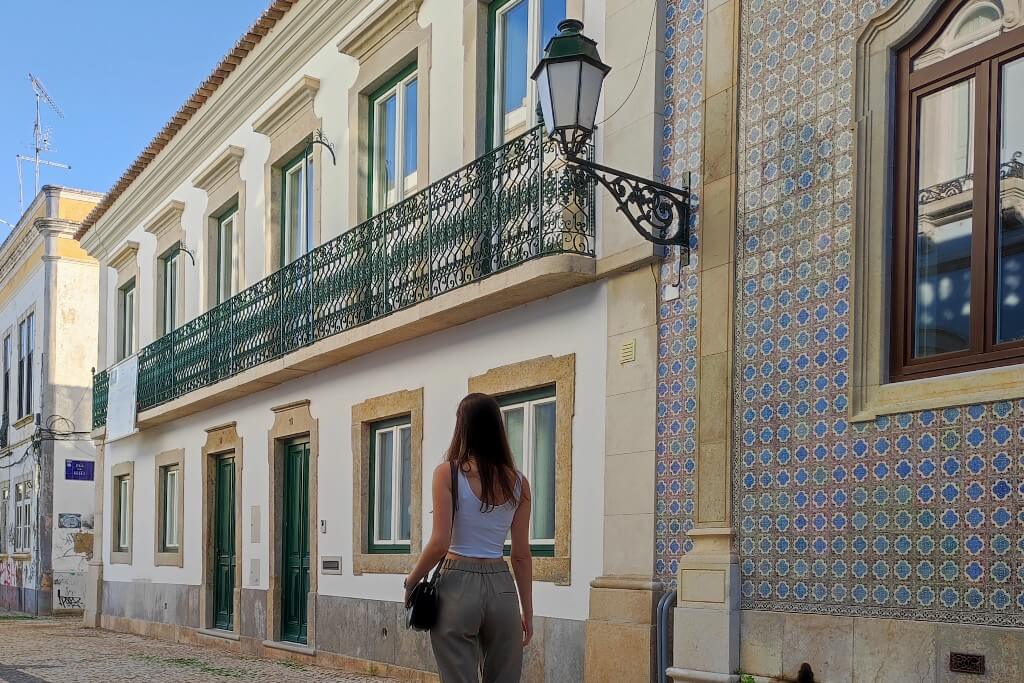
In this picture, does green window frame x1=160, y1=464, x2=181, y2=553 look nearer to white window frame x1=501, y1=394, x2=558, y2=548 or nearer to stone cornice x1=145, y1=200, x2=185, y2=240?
stone cornice x1=145, y1=200, x2=185, y2=240

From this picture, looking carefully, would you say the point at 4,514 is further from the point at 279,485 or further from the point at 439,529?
the point at 439,529

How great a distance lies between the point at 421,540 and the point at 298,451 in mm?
3347

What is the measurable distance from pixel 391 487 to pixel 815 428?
18.3 feet

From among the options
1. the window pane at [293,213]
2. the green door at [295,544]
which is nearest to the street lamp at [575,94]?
the green door at [295,544]

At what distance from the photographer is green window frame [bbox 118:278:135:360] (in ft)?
65.6

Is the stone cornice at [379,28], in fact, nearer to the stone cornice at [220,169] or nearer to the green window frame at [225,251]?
the stone cornice at [220,169]

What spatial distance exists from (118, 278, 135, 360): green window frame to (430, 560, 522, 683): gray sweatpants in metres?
16.5

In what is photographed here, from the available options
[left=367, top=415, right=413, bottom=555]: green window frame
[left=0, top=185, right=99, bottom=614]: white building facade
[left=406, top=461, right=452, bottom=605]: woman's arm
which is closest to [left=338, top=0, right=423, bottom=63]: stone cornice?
[left=367, top=415, right=413, bottom=555]: green window frame

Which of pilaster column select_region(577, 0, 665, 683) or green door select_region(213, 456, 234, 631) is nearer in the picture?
pilaster column select_region(577, 0, 665, 683)

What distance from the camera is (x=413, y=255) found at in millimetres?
10266

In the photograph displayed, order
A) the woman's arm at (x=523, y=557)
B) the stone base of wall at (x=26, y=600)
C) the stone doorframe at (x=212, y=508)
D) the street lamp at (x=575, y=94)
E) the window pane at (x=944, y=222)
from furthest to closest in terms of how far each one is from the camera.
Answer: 1. the stone base of wall at (x=26, y=600)
2. the stone doorframe at (x=212, y=508)
3. the street lamp at (x=575, y=94)
4. the window pane at (x=944, y=222)
5. the woman's arm at (x=523, y=557)

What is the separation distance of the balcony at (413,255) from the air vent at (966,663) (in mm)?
3588

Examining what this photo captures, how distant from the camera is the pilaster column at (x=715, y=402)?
6.79 meters

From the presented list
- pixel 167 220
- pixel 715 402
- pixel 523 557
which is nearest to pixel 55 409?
pixel 167 220
